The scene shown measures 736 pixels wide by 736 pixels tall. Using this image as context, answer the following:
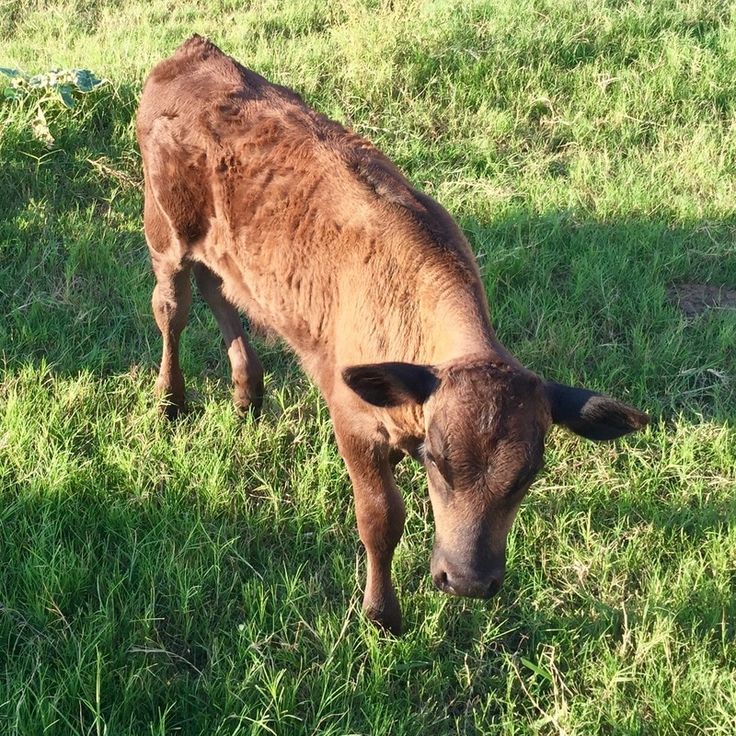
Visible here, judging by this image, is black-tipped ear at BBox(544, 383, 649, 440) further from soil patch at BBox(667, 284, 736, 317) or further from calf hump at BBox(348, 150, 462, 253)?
soil patch at BBox(667, 284, 736, 317)

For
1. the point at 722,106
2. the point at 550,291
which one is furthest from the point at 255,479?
the point at 722,106

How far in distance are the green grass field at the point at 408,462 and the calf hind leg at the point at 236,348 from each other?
114 millimetres

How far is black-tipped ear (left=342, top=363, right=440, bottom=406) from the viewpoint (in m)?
2.76

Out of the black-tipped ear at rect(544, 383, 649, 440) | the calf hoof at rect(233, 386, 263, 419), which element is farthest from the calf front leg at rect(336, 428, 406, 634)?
the calf hoof at rect(233, 386, 263, 419)

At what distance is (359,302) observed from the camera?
334cm

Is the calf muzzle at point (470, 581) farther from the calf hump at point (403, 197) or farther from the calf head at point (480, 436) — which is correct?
the calf hump at point (403, 197)

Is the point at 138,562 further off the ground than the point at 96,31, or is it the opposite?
the point at 96,31

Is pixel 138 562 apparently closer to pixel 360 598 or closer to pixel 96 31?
pixel 360 598

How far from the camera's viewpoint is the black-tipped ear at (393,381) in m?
2.76

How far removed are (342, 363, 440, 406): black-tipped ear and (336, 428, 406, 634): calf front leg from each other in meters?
0.48

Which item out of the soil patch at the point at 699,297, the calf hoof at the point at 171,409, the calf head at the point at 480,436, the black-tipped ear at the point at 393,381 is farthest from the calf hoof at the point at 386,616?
the soil patch at the point at 699,297

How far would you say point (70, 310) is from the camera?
4.83 metres

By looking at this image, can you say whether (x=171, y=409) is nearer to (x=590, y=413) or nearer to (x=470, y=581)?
(x=470, y=581)

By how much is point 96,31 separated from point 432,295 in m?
6.34
